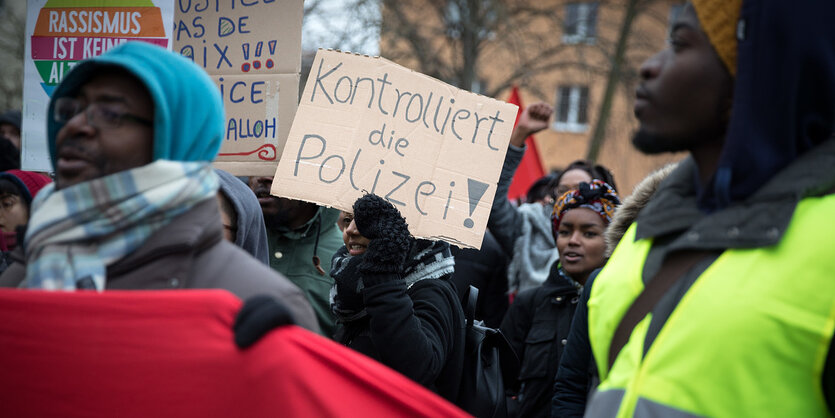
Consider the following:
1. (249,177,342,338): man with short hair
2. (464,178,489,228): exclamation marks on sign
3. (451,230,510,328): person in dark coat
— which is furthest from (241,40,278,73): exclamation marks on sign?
(451,230,510,328): person in dark coat

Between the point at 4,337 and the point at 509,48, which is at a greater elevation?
the point at 509,48

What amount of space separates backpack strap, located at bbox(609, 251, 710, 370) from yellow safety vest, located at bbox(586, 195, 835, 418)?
3.0 inches

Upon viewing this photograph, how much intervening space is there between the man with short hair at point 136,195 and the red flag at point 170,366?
0.25 ft

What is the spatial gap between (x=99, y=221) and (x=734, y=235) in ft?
4.39

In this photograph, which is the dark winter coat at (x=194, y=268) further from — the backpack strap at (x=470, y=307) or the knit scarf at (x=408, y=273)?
the backpack strap at (x=470, y=307)

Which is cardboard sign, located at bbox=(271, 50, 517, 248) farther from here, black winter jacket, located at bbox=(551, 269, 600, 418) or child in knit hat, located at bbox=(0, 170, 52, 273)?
child in knit hat, located at bbox=(0, 170, 52, 273)

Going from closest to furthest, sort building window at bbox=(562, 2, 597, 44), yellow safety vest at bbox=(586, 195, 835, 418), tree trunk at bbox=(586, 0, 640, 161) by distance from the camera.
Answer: yellow safety vest at bbox=(586, 195, 835, 418) < building window at bbox=(562, 2, 597, 44) < tree trunk at bbox=(586, 0, 640, 161)

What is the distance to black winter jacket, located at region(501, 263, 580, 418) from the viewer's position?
3.42 metres

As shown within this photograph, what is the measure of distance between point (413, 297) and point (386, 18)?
11.4 metres

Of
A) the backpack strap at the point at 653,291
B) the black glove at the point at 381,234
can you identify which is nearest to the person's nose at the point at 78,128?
the black glove at the point at 381,234

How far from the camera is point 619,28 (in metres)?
15.6

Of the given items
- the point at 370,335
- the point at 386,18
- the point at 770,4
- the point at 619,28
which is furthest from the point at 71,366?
the point at 619,28

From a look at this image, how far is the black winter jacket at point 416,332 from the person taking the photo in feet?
8.83

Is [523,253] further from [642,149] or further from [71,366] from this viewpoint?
[71,366]
